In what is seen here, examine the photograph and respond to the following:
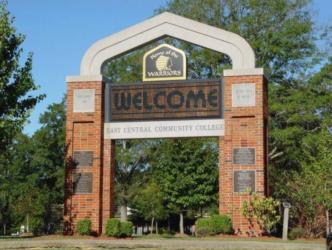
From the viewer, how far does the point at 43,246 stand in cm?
1958

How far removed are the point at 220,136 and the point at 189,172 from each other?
23884 millimetres

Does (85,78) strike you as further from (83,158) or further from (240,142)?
(240,142)

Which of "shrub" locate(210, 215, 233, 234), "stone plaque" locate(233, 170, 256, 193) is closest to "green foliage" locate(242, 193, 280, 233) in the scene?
"stone plaque" locate(233, 170, 256, 193)

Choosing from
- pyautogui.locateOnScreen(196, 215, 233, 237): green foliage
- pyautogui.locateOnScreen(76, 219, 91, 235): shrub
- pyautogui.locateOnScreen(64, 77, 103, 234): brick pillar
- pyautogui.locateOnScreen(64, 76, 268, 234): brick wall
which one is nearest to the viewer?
pyautogui.locateOnScreen(196, 215, 233, 237): green foliage

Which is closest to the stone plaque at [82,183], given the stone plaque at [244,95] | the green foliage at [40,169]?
the stone plaque at [244,95]

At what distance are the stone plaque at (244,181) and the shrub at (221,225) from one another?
4.16 ft

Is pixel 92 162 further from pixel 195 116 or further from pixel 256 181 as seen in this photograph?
pixel 256 181

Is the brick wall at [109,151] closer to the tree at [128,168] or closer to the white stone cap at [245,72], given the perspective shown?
the white stone cap at [245,72]

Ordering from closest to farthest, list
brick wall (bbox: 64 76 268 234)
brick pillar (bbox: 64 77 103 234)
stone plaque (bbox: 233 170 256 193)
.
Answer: stone plaque (bbox: 233 170 256 193), brick wall (bbox: 64 76 268 234), brick pillar (bbox: 64 77 103 234)

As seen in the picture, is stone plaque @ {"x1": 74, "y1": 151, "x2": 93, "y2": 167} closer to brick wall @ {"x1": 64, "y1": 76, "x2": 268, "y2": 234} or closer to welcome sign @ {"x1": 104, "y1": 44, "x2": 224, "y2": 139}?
brick wall @ {"x1": 64, "y1": 76, "x2": 268, "y2": 234}

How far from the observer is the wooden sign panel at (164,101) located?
24578mm

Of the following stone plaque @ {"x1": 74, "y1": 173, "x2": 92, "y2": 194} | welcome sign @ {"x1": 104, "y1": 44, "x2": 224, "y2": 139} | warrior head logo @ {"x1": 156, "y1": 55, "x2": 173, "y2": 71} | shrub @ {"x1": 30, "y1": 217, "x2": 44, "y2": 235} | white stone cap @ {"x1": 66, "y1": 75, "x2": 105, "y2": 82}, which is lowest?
shrub @ {"x1": 30, "y1": 217, "x2": 44, "y2": 235}

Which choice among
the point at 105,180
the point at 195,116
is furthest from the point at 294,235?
the point at 105,180

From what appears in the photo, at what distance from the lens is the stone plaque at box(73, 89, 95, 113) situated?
25.4m
